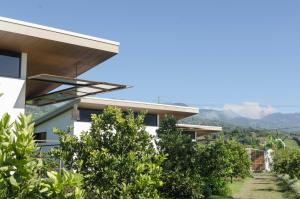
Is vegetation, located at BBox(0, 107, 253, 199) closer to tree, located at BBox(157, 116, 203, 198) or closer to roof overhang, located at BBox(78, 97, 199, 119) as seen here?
tree, located at BBox(157, 116, 203, 198)

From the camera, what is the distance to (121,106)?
91.7ft

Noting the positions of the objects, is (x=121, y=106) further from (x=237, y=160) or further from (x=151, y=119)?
(x=237, y=160)

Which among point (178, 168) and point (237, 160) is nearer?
point (178, 168)

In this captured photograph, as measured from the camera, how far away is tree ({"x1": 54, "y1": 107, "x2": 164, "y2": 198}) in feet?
32.1

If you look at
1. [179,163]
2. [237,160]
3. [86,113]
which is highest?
[86,113]

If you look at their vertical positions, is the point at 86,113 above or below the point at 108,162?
above

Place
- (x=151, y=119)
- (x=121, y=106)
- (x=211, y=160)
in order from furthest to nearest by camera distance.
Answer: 1. (x=151, y=119)
2. (x=121, y=106)
3. (x=211, y=160)

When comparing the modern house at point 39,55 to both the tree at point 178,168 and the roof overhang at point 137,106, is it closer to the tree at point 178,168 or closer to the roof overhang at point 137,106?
the tree at point 178,168

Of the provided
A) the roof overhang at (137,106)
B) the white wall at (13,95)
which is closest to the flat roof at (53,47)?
the white wall at (13,95)

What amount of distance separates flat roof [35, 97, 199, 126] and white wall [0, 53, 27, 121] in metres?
12.2

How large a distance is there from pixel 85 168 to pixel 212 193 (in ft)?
65.1

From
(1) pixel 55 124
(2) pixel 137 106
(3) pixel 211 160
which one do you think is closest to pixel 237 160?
(2) pixel 137 106

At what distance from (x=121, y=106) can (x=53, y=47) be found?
15008mm

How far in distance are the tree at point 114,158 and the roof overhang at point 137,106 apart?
1394 centimetres
